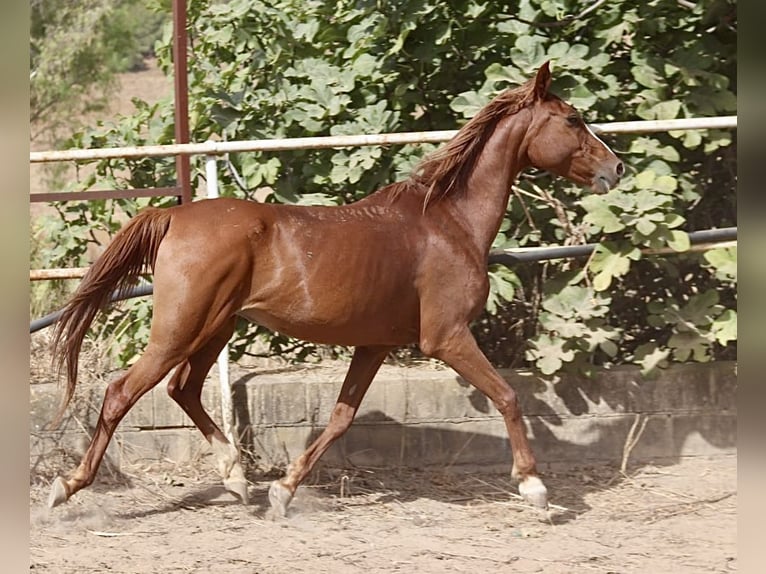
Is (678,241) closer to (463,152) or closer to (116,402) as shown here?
(463,152)

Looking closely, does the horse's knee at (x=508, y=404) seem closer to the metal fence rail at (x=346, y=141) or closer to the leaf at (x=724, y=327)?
the leaf at (x=724, y=327)

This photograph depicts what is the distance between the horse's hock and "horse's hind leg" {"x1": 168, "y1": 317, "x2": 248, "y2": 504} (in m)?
0.47

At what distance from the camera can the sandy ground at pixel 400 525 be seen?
420 cm

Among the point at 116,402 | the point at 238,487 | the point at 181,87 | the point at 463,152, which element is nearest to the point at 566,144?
the point at 463,152

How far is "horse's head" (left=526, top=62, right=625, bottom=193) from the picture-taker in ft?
16.3

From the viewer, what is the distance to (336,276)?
4672mm

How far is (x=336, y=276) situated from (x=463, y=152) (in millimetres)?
953

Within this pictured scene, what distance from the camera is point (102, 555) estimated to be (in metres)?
4.25

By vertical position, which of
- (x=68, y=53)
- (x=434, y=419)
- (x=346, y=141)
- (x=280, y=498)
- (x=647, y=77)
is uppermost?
(x=68, y=53)

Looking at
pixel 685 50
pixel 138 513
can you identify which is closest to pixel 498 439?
pixel 138 513

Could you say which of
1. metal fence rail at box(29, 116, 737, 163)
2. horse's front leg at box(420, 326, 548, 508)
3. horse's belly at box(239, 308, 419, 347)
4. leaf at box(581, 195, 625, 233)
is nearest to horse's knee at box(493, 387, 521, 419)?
horse's front leg at box(420, 326, 548, 508)

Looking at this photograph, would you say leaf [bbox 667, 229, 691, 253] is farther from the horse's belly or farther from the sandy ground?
the horse's belly

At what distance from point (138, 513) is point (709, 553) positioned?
265 cm

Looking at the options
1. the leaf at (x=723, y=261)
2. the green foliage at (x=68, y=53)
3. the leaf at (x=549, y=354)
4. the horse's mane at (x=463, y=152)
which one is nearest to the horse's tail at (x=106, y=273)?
the horse's mane at (x=463, y=152)
